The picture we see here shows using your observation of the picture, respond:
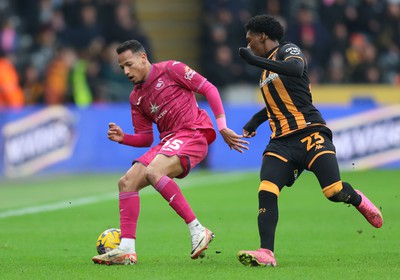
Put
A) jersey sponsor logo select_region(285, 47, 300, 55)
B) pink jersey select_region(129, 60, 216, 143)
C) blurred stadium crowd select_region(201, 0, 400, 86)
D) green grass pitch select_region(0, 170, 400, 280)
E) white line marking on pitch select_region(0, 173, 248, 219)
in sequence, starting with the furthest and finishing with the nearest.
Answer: blurred stadium crowd select_region(201, 0, 400, 86) < white line marking on pitch select_region(0, 173, 248, 219) < pink jersey select_region(129, 60, 216, 143) < jersey sponsor logo select_region(285, 47, 300, 55) < green grass pitch select_region(0, 170, 400, 280)

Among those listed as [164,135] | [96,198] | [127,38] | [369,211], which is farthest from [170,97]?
[127,38]

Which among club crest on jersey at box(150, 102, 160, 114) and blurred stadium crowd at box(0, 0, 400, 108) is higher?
club crest on jersey at box(150, 102, 160, 114)

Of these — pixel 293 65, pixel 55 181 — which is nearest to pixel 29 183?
pixel 55 181

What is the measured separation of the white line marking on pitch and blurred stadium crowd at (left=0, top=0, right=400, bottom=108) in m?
4.07

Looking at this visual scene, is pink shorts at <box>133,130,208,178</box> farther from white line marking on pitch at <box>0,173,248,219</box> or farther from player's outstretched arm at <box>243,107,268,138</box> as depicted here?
white line marking on pitch at <box>0,173,248,219</box>

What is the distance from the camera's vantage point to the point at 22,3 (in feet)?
78.4

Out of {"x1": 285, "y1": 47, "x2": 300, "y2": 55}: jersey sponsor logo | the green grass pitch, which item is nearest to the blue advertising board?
the green grass pitch

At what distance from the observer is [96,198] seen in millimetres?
14820

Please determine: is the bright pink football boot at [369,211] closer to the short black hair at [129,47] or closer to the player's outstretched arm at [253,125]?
the player's outstretched arm at [253,125]

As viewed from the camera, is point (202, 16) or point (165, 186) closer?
point (165, 186)

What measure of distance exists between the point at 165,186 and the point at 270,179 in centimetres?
88

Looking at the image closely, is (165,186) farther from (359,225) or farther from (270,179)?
(359,225)

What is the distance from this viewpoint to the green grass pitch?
7816 mm

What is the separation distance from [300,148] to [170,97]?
125cm
